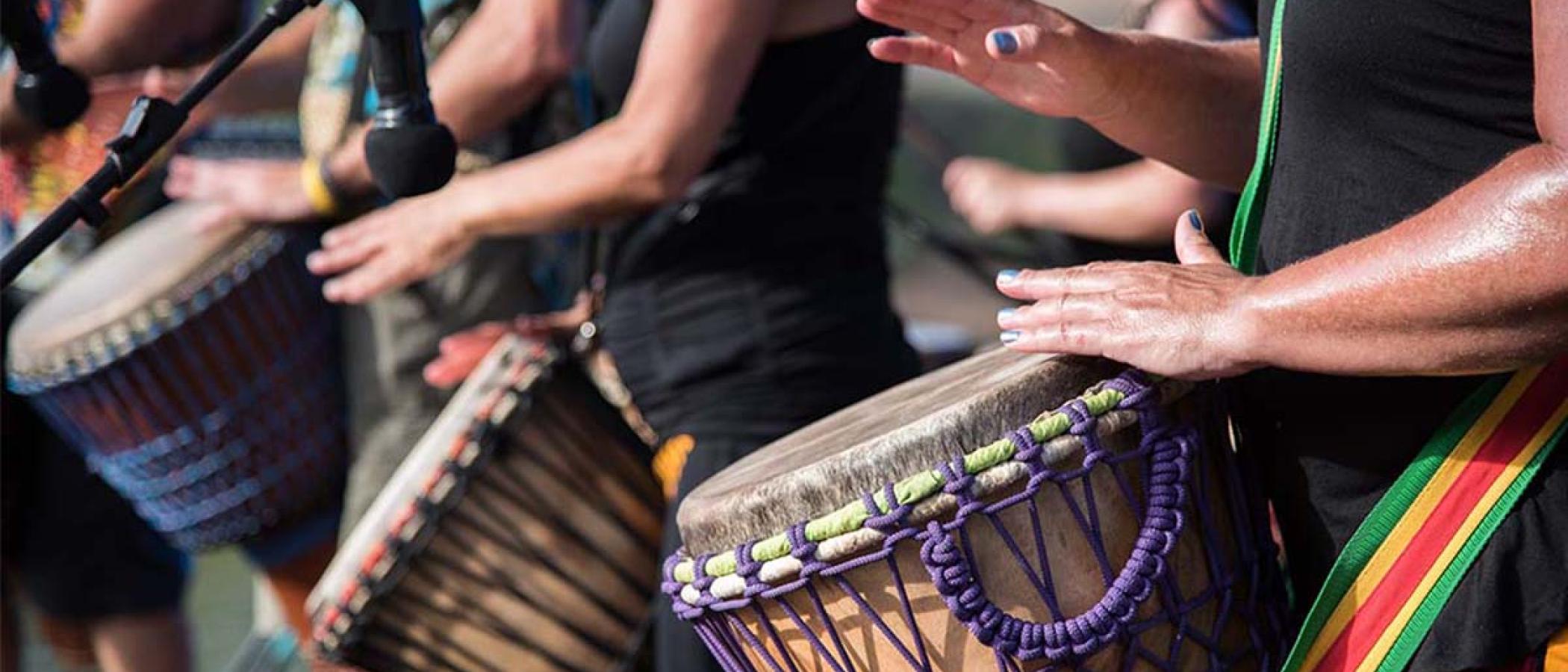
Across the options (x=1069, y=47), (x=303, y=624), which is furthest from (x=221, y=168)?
(x=1069, y=47)

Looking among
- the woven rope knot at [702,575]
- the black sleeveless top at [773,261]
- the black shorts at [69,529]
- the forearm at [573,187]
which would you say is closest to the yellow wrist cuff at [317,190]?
the forearm at [573,187]

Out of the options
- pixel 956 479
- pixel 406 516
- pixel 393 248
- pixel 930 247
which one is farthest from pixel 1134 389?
pixel 930 247

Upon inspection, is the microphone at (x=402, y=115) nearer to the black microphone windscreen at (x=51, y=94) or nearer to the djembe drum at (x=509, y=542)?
the black microphone windscreen at (x=51, y=94)

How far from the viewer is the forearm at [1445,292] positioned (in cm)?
130

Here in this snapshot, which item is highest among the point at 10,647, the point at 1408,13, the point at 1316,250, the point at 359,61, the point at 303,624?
the point at 1408,13

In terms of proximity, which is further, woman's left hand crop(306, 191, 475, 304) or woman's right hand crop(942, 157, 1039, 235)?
woman's right hand crop(942, 157, 1039, 235)

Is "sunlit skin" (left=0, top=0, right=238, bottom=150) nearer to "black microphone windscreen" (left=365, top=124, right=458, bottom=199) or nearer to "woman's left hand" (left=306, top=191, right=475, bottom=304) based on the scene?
"woman's left hand" (left=306, top=191, right=475, bottom=304)

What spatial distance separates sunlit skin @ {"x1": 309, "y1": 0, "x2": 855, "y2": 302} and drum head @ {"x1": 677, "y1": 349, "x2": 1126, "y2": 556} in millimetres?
680

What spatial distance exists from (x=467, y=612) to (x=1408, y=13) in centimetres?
149

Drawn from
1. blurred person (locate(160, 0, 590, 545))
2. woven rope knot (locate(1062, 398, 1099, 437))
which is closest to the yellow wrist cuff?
blurred person (locate(160, 0, 590, 545))

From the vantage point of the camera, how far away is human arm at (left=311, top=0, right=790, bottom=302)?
220 cm

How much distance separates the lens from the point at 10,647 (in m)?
3.80

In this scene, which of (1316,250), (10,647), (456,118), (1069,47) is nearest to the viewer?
(1316,250)

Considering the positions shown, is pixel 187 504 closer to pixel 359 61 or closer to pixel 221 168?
pixel 221 168
